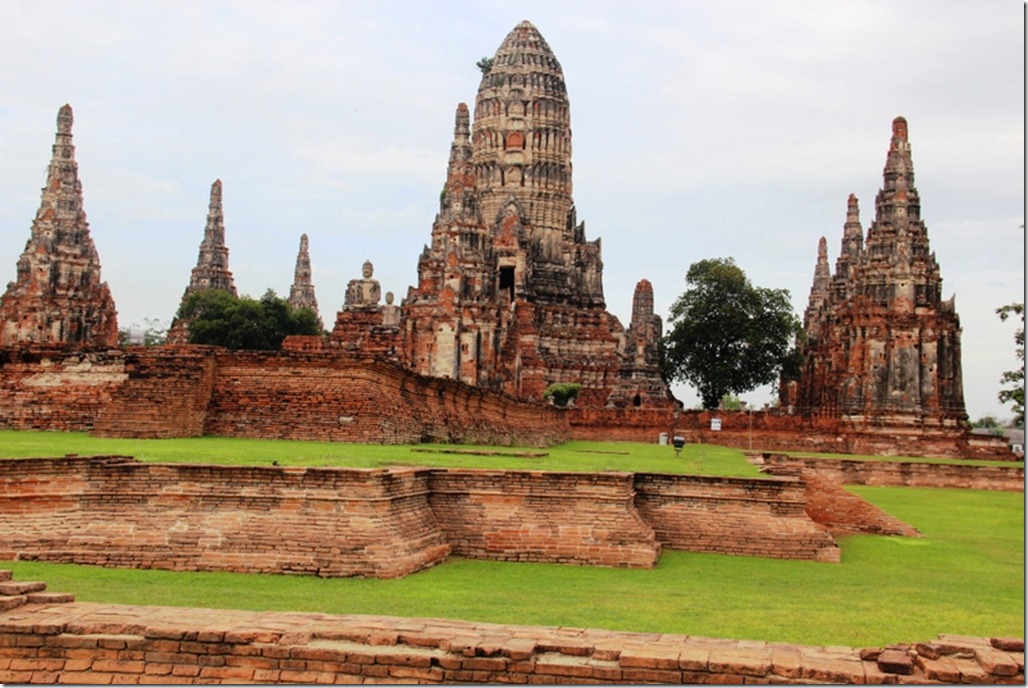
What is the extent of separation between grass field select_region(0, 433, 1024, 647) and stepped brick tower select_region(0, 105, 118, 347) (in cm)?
4350

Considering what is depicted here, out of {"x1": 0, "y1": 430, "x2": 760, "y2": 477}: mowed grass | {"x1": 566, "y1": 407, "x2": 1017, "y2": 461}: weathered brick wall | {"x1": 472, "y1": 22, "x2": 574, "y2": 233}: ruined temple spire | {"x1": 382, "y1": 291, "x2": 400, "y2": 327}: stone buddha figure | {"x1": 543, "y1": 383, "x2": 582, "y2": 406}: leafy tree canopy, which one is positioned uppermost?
{"x1": 472, "y1": 22, "x2": 574, "y2": 233}: ruined temple spire

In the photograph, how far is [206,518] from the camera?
38.1 feet

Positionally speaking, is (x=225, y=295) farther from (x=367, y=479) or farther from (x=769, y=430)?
(x=367, y=479)

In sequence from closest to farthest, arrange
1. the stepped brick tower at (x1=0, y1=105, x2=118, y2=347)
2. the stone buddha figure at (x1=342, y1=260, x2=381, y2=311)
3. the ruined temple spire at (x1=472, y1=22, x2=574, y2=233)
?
the stone buddha figure at (x1=342, y1=260, x2=381, y2=311)
the stepped brick tower at (x1=0, y1=105, x2=118, y2=347)
the ruined temple spire at (x1=472, y1=22, x2=574, y2=233)

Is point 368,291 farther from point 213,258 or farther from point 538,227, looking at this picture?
point 213,258

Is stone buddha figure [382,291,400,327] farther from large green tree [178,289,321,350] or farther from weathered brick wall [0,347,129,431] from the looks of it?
weathered brick wall [0,347,129,431]

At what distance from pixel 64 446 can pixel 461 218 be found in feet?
118

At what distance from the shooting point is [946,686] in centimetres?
721

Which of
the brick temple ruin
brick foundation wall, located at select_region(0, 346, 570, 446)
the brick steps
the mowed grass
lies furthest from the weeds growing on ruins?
the brick temple ruin

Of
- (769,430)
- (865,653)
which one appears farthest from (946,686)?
(769,430)

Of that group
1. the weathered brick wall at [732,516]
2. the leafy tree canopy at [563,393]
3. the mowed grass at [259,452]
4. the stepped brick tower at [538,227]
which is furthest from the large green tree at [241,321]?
the weathered brick wall at [732,516]

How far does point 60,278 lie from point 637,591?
51.2m

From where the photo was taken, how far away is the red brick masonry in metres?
7.43

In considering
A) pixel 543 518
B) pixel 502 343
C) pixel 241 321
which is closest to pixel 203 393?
pixel 543 518
